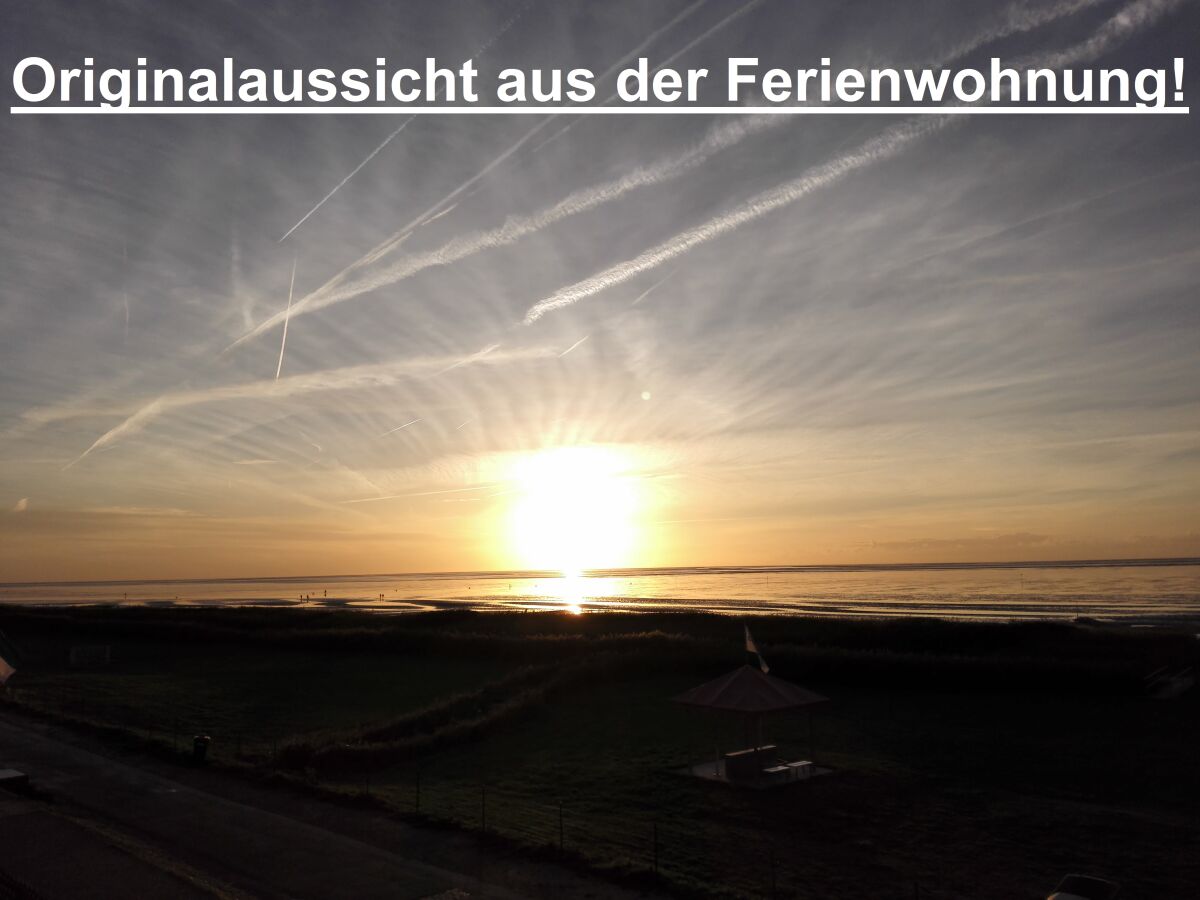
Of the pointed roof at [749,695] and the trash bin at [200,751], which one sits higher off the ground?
the pointed roof at [749,695]

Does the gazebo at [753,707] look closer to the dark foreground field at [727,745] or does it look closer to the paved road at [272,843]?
the dark foreground field at [727,745]

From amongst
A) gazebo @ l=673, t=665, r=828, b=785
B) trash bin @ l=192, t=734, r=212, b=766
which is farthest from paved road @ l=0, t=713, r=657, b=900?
gazebo @ l=673, t=665, r=828, b=785

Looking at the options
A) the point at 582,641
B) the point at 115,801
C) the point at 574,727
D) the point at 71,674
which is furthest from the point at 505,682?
the point at 71,674

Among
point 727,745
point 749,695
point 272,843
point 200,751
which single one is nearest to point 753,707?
point 749,695

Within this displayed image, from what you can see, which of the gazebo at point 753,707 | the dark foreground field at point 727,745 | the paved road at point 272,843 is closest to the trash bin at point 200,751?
the dark foreground field at point 727,745

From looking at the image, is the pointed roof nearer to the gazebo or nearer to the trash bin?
the gazebo

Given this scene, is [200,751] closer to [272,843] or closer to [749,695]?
[272,843]
